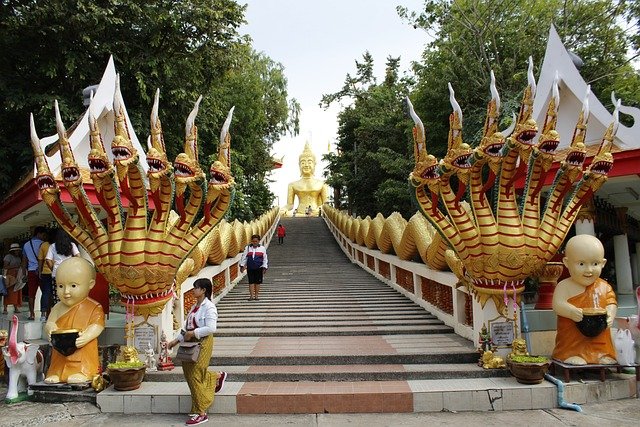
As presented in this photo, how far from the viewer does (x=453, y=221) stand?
6.48m

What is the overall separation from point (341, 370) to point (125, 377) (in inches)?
100

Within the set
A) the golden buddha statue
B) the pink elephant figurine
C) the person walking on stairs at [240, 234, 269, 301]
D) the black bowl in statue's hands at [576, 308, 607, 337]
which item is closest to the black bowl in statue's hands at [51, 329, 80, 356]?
the pink elephant figurine

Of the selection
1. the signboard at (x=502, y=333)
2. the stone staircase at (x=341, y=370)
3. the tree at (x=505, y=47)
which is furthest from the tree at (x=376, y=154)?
the signboard at (x=502, y=333)

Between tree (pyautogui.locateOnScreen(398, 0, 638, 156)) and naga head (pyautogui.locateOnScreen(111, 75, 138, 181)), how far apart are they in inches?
451

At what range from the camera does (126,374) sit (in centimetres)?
587

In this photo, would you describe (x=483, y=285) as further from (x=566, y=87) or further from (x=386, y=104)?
(x=386, y=104)

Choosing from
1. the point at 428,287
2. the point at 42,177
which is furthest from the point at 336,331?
the point at 42,177

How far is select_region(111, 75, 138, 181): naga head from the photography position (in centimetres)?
586

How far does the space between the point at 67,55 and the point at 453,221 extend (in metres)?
11.5

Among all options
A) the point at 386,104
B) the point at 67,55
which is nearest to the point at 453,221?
the point at 67,55

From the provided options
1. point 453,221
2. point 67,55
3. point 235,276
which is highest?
point 67,55

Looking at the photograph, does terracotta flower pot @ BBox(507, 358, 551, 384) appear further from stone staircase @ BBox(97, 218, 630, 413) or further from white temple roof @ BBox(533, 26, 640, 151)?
white temple roof @ BBox(533, 26, 640, 151)

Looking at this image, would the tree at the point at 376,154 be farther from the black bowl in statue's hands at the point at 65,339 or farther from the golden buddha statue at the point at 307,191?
the black bowl in statue's hands at the point at 65,339

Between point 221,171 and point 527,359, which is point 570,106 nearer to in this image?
point 527,359
